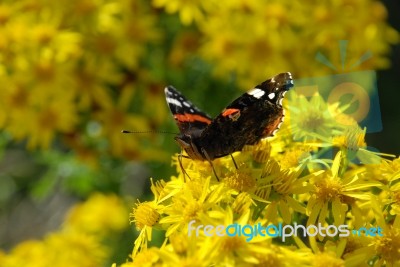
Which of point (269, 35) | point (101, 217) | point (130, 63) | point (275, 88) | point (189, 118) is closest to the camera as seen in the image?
point (275, 88)

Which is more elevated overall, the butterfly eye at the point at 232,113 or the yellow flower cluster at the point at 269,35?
the yellow flower cluster at the point at 269,35

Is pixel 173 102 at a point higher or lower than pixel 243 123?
higher

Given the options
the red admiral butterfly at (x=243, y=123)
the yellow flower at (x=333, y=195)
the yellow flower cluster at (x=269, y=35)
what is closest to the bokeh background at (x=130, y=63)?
the yellow flower cluster at (x=269, y=35)

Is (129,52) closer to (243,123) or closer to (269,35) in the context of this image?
(269,35)

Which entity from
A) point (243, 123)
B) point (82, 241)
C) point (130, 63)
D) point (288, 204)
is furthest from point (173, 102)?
point (82, 241)

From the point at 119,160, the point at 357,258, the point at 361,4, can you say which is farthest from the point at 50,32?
the point at 357,258

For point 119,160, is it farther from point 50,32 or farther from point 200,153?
point 200,153

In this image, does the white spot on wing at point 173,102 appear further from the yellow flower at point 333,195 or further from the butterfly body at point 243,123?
the yellow flower at point 333,195
